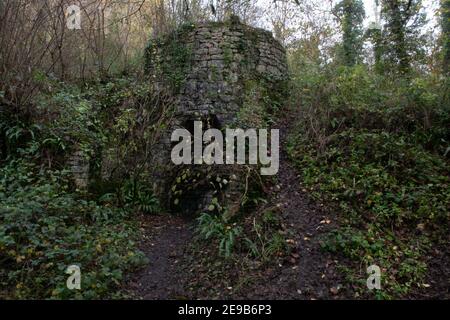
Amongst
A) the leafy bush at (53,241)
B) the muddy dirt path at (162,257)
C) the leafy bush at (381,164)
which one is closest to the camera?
the leafy bush at (53,241)

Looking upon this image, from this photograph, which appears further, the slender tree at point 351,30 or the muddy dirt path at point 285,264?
the slender tree at point 351,30

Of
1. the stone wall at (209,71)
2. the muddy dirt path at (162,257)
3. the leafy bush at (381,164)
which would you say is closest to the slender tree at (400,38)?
the leafy bush at (381,164)

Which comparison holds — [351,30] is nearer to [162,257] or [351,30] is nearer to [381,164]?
[381,164]

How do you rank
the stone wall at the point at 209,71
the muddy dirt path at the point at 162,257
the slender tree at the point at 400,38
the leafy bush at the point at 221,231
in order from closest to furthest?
the muddy dirt path at the point at 162,257 → the leafy bush at the point at 221,231 → the stone wall at the point at 209,71 → the slender tree at the point at 400,38

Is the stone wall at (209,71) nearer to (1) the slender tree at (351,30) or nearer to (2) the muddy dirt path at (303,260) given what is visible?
(2) the muddy dirt path at (303,260)

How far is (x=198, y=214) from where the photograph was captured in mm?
6895

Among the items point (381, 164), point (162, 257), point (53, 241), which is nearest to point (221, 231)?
point (162, 257)

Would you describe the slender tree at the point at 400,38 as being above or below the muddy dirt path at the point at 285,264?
above

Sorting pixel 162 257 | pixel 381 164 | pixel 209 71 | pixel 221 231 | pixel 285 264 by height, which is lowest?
pixel 162 257

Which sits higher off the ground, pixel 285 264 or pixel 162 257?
pixel 285 264

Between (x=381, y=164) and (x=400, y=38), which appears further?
(x=400, y=38)

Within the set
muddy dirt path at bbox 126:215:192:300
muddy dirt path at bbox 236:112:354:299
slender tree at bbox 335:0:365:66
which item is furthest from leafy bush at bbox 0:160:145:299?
slender tree at bbox 335:0:365:66

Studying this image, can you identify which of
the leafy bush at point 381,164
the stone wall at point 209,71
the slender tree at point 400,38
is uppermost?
the slender tree at point 400,38

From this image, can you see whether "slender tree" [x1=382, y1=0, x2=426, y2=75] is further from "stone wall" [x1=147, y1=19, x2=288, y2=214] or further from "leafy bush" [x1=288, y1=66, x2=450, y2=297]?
"stone wall" [x1=147, y1=19, x2=288, y2=214]
